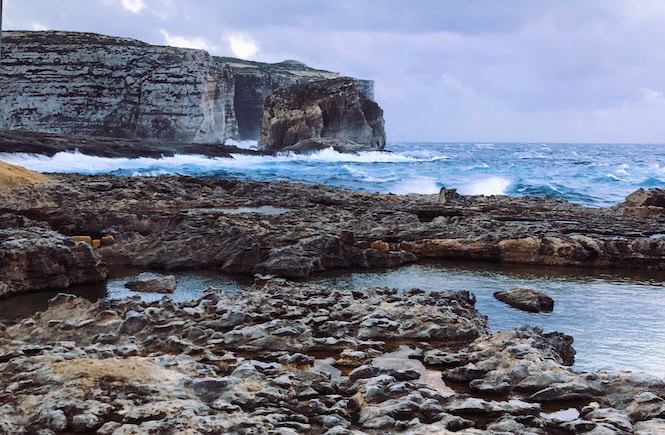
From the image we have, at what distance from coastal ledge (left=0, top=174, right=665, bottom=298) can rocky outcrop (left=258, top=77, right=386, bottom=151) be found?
50.6 metres

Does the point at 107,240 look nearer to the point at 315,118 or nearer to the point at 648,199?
the point at 648,199

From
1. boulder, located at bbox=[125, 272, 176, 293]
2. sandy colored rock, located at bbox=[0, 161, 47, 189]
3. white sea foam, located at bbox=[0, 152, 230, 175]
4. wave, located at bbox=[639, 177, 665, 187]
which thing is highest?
wave, located at bbox=[639, 177, 665, 187]

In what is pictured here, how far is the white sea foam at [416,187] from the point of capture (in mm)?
35875

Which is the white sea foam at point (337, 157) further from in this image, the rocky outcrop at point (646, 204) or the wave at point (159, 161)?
the rocky outcrop at point (646, 204)

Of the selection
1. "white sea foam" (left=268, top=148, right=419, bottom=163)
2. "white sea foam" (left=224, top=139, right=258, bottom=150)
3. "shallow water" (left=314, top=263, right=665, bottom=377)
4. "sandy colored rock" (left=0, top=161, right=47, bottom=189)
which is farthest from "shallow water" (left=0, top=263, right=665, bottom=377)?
"white sea foam" (left=224, top=139, right=258, bottom=150)

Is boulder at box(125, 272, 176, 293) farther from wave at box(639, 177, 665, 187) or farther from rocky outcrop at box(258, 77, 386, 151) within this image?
rocky outcrop at box(258, 77, 386, 151)

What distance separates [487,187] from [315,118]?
117 ft

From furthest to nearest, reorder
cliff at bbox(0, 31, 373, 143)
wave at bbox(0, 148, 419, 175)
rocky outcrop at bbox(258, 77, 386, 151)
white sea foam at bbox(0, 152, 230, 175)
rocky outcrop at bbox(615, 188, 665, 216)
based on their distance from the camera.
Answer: rocky outcrop at bbox(258, 77, 386, 151) < cliff at bbox(0, 31, 373, 143) < wave at bbox(0, 148, 419, 175) < white sea foam at bbox(0, 152, 230, 175) < rocky outcrop at bbox(615, 188, 665, 216)

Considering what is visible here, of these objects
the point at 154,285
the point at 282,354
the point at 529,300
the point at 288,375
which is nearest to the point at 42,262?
the point at 154,285

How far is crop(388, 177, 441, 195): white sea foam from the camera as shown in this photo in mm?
35875

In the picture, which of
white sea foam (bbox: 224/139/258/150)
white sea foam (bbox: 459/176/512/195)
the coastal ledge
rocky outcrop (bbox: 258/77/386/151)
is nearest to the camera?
the coastal ledge

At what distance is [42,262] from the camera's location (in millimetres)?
9602

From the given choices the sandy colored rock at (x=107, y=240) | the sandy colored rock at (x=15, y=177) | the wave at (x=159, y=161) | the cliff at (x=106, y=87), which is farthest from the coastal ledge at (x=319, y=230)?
the cliff at (x=106, y=87)

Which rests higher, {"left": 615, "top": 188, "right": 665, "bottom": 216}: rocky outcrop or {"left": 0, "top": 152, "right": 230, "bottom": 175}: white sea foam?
{"left": 615, "top": 188, "right": 665, "bottom": 216}: rocky outcrop
